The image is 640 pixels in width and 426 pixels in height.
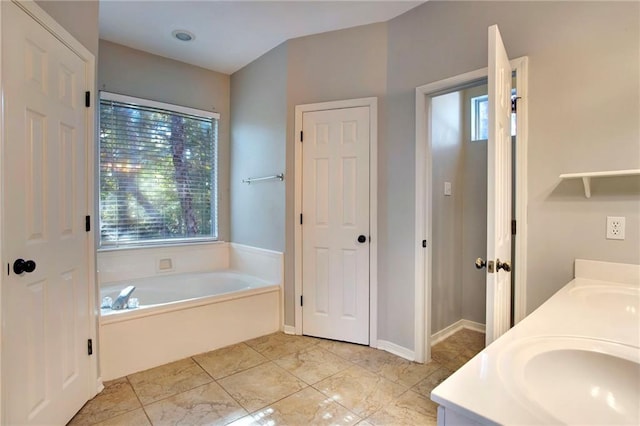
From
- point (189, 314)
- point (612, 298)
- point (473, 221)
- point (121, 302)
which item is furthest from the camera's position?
point (473, 221)

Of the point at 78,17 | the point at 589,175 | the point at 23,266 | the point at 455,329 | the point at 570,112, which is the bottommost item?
the point at 455,329

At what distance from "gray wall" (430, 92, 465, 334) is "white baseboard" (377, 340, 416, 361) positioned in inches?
17.9

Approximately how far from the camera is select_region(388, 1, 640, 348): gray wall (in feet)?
4.87

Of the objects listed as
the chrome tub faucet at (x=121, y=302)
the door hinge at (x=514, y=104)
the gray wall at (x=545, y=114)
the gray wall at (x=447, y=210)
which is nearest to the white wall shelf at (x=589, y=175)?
the gray wall at (x=545, y=114)

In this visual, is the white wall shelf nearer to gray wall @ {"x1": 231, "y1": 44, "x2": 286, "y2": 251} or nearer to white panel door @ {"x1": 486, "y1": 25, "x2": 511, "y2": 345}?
white panel door @ {"x1": 486, "y1": 25, "x2": 511, "y2": 345}

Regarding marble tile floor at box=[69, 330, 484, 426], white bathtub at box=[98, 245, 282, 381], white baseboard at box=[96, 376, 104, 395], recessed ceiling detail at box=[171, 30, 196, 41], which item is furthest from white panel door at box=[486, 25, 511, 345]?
recessed ceiling detail at box=[171, 30, 196, 41]

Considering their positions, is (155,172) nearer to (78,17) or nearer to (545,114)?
(78,17)

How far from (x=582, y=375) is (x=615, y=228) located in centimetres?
101

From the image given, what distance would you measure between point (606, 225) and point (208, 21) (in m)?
2.95

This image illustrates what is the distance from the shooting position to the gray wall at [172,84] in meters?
3.00

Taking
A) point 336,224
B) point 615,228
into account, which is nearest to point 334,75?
point 336,224

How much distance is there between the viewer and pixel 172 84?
11.0 feet

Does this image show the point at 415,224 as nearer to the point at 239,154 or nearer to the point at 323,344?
the point at 323,344

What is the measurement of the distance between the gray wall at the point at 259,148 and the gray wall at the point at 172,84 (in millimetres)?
107
